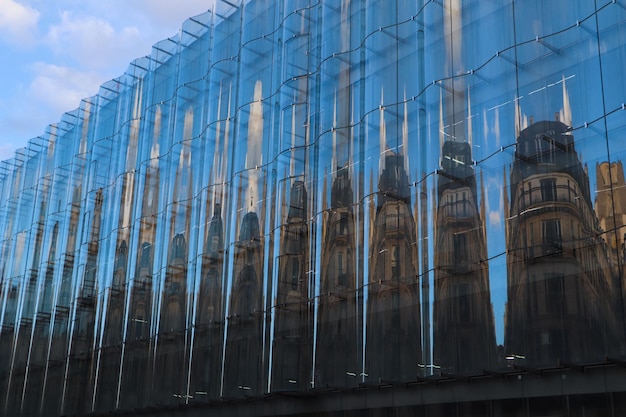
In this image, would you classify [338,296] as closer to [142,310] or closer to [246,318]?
[246,318]

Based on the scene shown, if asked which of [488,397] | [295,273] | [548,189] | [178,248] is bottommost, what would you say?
[488,397]

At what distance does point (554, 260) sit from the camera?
19.7m

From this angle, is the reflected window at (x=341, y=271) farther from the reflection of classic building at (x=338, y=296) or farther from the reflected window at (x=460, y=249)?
the reflected window at (x=460, y=249)

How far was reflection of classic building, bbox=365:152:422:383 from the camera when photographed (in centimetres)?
2288

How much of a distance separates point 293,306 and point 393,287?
4548mm

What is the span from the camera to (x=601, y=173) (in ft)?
63.1

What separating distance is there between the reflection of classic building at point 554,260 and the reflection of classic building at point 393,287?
3.39 metres

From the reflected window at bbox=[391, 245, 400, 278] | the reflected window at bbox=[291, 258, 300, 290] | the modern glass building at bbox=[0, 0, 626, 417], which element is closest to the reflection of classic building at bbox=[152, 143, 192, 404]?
the modern glass building at bbox=[0, 0, 626, 417]

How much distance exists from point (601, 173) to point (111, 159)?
27495 millimetres

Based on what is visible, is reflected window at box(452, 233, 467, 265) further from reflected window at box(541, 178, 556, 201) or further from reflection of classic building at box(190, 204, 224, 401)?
reflection of classic building at box(190, 204, 224, 401)

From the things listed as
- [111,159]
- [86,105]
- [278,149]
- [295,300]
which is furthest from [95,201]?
[295,300]

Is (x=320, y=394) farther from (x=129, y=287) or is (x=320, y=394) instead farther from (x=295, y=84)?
(x=129, y=287)

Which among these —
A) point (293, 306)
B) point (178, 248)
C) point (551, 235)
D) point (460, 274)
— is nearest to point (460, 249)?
point (460, 274)

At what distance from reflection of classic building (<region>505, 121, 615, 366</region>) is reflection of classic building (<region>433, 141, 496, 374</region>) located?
858mm
